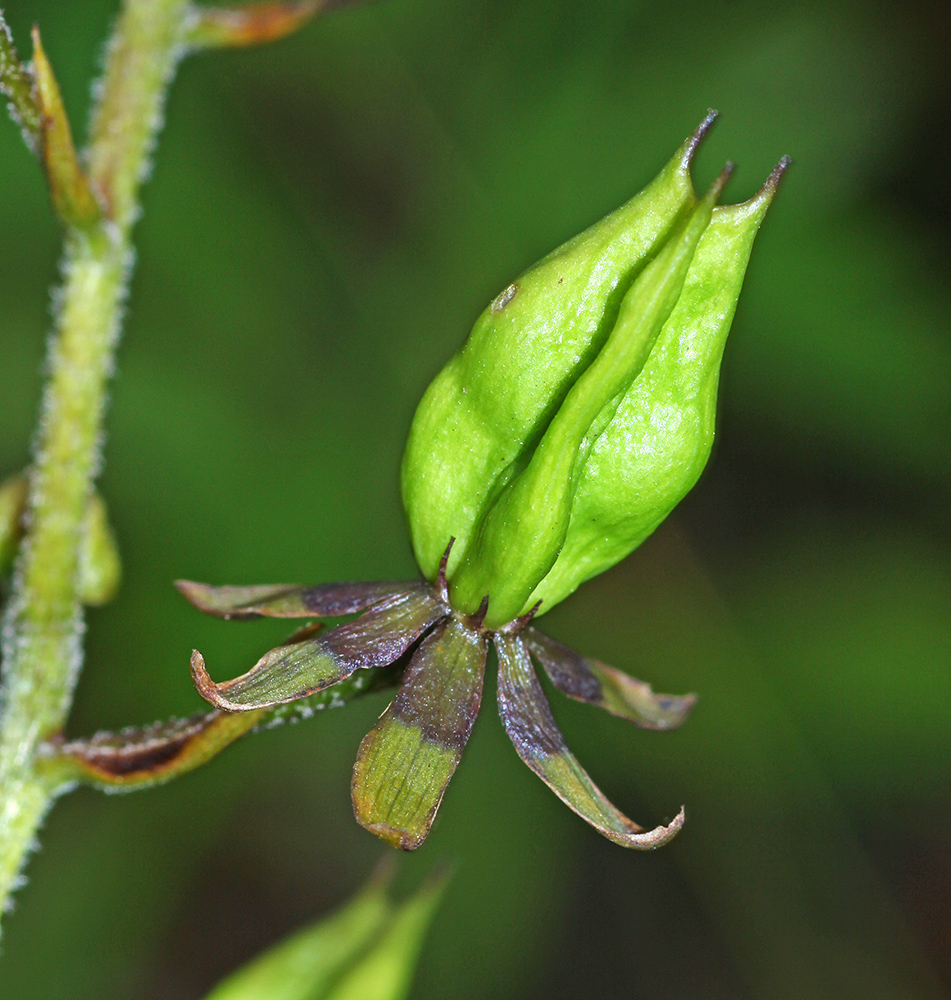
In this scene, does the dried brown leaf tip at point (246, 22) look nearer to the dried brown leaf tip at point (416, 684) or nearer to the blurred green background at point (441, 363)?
the dried brown leaf tip at point (416, 684)

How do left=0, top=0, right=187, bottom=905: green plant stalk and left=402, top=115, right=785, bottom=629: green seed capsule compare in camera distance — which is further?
left=0, top=0, right=187, bottom=905: green plant stalk

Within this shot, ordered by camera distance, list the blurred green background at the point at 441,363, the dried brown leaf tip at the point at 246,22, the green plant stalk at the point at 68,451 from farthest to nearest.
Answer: the blurred green background at the point at 441,363
the dried brown leaf tip at the point at 246,22
the green plant stalk at the point at 68,451

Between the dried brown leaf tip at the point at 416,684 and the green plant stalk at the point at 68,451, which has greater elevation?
the green plant stalk at the point at 68,451

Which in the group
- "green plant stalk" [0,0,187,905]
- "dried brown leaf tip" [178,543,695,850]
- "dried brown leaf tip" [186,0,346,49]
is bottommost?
"dried brown leaf tip" [178,543,695,850]

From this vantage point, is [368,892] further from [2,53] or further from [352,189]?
[352,189]

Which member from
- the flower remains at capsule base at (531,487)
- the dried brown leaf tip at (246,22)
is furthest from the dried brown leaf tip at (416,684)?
the dried brown leaf tip at (246,22)

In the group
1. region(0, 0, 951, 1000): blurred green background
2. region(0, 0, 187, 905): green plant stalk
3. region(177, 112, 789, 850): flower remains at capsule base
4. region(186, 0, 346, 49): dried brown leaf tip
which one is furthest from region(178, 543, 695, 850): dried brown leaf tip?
region(0, 0, 951, 1000): blurred green background

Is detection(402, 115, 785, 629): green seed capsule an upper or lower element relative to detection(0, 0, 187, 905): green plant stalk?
lower

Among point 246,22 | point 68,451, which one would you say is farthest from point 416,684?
point 246,22

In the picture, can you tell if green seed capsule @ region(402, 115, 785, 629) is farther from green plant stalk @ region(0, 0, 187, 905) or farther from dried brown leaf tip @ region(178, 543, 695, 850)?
green plant stalk @ region(0, 0, 187, 905)
